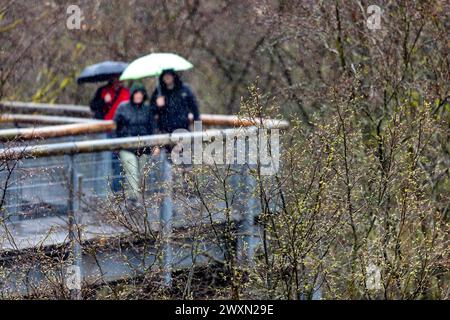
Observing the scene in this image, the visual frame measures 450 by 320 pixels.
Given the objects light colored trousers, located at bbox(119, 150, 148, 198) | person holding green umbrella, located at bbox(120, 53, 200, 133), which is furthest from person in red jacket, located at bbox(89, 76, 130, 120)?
light colored trousers, located at bbox(119, 150, 148, 198)

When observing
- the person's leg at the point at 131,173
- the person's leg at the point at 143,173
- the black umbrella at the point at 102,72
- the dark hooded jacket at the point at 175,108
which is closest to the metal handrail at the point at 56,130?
the dark hooded jacket at the point at 175,108

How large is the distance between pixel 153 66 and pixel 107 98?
39.1 inches

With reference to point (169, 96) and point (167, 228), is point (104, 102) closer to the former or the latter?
point (169, 96)

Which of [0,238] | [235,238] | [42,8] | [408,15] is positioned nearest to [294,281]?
[235,238]

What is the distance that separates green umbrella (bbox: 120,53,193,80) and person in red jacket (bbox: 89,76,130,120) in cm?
40

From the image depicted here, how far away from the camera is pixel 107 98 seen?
1380 centimetres

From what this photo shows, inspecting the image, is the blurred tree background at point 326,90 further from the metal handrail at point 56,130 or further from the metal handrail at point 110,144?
the metal handrail at point 56,130

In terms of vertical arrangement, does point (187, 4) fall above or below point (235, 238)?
above

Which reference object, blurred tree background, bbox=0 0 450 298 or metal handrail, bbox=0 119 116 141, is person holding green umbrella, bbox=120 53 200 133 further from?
blurred tree background, bbox=0 0 450 298

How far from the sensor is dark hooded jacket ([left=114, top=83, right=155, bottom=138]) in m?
12.0
